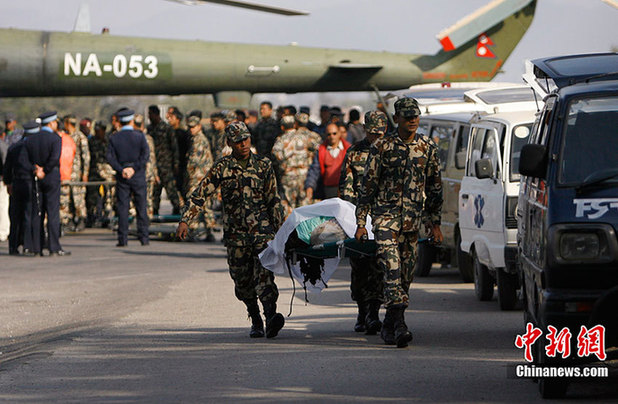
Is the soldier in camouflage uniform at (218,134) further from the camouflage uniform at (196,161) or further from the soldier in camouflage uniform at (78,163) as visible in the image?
the soldier in camouflage uniform at (78,163)

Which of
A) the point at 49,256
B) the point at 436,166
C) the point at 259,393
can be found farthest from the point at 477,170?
the point at 49,256

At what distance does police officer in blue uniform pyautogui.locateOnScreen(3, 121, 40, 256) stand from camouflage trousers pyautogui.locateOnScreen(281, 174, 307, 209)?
4359mm

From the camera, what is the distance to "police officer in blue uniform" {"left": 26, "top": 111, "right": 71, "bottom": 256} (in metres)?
20.2

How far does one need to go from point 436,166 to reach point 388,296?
47.1 inches

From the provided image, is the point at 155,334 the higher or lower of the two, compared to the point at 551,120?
lower

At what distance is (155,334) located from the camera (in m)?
11.3

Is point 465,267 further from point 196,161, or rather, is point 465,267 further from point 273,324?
point 196,161

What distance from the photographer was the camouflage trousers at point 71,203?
2480cm

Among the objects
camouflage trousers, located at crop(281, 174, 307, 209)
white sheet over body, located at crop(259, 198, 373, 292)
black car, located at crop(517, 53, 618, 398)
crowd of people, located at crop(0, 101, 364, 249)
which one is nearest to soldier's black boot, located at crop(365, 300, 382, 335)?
white sheet over body, located at crop(259, 198, 373, 292)

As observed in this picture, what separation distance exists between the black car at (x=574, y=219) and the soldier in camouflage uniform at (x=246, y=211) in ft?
9.90

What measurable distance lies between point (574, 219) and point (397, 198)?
3.15 meters

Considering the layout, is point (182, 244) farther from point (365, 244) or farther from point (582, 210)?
point (582, 210)

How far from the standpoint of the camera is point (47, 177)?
2028 centimetres

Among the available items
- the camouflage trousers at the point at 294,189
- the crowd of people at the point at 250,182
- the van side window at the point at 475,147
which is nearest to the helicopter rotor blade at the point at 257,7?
the crowd of people at the point at 250,182
